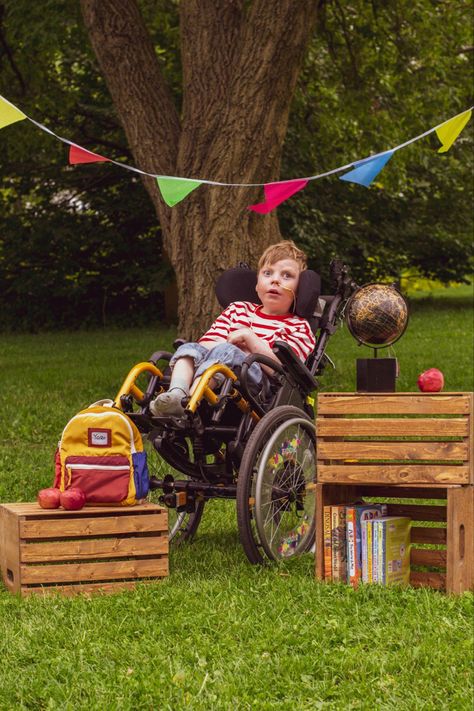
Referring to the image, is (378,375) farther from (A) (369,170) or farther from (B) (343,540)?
(A) (369,170)

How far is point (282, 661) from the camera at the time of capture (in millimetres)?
3537

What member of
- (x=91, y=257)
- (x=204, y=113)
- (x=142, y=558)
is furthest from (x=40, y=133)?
(x=142, y=558)

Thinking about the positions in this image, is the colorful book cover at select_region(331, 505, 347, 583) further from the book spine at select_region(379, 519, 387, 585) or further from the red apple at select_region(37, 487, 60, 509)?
the red apple at select_region(37, 487, 60, 509)

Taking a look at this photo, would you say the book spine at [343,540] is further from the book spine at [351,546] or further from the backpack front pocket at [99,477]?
the backpack front pocket at [99,477]

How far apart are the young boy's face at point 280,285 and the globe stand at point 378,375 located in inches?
31.0

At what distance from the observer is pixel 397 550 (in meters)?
4.55

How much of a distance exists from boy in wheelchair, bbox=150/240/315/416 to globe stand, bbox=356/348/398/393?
47 cm

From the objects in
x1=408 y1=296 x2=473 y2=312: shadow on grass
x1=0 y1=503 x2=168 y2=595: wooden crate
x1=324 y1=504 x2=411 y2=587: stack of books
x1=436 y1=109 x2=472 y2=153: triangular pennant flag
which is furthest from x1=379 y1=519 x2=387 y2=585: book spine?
x1=408 y1=296 x2=473 y2=312: shadow on grass

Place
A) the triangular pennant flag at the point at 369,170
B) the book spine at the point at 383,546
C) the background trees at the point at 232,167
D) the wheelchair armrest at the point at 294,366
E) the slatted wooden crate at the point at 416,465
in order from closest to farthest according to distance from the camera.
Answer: the slatted wooden crate at the point at 416,465 < the book spine at the point at 383,546 < the wheelchair armrest at the point at 294,366 < the triangular pennant flag at the point at 369,170 < the background trees at the point at 232,167

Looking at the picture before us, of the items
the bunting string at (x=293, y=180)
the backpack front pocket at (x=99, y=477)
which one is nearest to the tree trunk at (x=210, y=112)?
the bunting string at (x=293, y=180)

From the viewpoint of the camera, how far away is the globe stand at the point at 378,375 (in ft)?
15.6

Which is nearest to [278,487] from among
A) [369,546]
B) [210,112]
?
[369,546]

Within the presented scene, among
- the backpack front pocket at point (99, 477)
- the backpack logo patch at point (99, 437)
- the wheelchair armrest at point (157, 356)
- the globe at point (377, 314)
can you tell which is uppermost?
the globe at point (377, 314)

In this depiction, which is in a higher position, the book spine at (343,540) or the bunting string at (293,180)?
the bunting string at (293,180)
